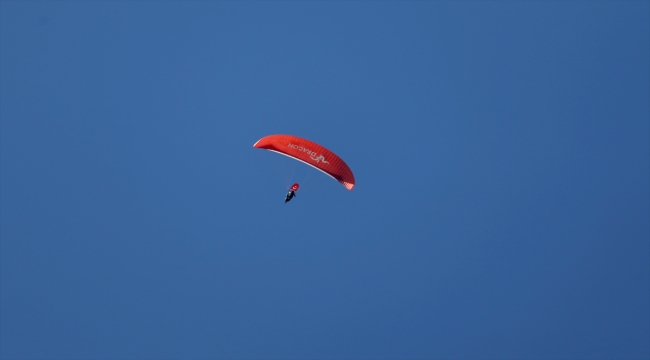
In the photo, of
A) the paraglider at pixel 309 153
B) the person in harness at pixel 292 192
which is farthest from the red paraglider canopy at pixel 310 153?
the person in harness at pixel 292 192

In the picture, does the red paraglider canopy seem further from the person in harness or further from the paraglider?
the person in harness

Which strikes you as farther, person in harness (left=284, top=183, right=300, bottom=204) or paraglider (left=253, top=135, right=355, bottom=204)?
person in harness (left=284, top=183, right=300, bottom=204)

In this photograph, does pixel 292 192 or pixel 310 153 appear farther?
pixel 292 192

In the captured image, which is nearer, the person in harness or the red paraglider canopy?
the red paraglider canopy

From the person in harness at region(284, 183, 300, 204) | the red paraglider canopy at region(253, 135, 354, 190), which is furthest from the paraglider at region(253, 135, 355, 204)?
the person in harness at region(284, 183, 300, 204)

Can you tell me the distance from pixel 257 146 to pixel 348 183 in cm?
498

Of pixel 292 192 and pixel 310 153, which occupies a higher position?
pixel 310 153

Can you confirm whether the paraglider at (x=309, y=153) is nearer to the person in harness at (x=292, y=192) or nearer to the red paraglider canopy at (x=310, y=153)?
the red paraglider canopy at (x=310, y=153)

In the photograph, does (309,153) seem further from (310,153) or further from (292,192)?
(292,192)

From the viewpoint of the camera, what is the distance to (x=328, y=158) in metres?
55.3

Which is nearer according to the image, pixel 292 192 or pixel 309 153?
pixel 309 153

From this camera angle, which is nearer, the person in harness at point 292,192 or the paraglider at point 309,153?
the paraglider at point 309,153

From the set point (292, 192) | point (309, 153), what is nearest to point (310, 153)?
point (309, 153)

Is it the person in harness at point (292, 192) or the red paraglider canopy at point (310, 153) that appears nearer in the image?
the red paraglider canopy at point (310, 153)
